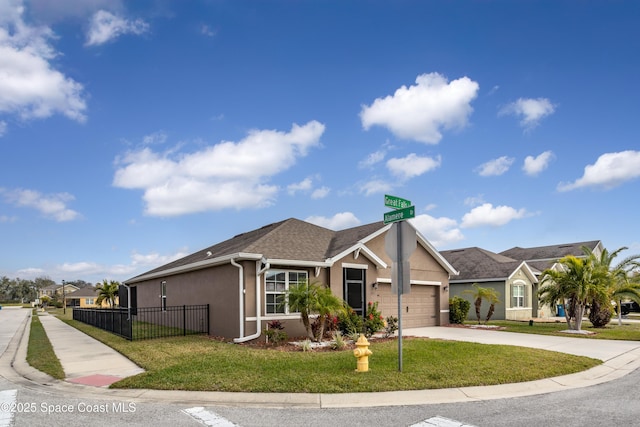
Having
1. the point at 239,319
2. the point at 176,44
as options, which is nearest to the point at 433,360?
the point at 239,319

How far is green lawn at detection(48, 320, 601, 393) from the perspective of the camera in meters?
7.82

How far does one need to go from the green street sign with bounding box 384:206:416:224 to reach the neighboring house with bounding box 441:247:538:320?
18.7 meters

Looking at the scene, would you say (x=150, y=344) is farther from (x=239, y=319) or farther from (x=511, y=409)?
(x=511, y=409)

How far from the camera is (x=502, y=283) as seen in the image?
26.6 meters

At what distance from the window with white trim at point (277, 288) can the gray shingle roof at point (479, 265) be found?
54.8 ft

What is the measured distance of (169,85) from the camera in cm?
1593

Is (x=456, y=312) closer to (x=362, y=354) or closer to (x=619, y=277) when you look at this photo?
(x=619, y=277)

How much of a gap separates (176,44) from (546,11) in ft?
41.6

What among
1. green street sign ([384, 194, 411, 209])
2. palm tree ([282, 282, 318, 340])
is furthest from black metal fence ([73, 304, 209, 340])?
green street sign ([384, 194, 411, 209])

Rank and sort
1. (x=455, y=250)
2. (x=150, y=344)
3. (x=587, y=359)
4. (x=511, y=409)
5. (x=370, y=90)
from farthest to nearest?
(x=455, y=250) → (x=370, y=90) → (x=150, y=344) → (x=587, y=359) → (x=511, y=409)

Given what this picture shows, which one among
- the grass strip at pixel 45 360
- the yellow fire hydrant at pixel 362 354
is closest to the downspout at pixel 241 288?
the grass strip at pixel 45 360

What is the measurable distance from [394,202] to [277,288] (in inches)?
282

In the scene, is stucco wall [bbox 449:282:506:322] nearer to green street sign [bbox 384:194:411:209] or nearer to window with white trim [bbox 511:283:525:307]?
window with white trim [bbox 511:283:525:307]

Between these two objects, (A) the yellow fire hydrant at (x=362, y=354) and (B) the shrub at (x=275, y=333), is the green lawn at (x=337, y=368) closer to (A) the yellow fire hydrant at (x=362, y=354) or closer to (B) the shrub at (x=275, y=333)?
(A) the yellow fire hydrant at (x=362, y=354)
